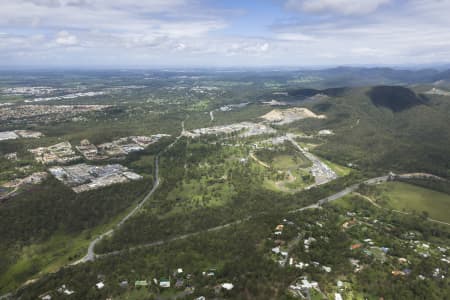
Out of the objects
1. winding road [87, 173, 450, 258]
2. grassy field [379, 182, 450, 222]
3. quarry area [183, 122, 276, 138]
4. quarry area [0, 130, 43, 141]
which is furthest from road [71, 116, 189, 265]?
quarry area [0, 130, 43, 141]

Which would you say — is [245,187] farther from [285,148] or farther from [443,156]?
[443,156]

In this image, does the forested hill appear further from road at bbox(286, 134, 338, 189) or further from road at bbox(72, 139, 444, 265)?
road at bbox(72, 139, 444, 265)

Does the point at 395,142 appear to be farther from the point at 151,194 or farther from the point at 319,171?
the point at 151,194

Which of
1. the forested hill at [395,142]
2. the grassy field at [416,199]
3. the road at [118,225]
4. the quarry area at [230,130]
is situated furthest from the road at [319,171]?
the road at [118,225]

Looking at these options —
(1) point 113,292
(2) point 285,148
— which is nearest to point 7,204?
(1) point 113,292

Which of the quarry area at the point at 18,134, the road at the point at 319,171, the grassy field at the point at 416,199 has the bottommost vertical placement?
the grassy field at the point at 416,199

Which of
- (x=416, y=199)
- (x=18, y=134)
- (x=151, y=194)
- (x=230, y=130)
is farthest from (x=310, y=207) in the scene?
(x=18, y=134)

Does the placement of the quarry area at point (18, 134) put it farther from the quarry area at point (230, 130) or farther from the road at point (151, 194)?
the road at point (151, 194)
